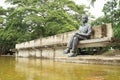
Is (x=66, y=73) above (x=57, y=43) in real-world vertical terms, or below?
below

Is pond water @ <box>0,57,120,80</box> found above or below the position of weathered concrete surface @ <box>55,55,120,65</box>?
below

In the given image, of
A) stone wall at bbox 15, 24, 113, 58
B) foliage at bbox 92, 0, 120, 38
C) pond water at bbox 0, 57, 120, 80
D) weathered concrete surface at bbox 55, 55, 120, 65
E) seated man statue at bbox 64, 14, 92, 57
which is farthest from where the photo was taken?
foliage at bbox 92, 0, 120, 38

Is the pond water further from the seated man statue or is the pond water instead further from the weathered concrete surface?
the seated man statue

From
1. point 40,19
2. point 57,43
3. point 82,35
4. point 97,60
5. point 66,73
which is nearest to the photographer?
point 66,73

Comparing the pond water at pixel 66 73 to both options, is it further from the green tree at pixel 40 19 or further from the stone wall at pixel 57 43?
the green tree at pixel 40 19

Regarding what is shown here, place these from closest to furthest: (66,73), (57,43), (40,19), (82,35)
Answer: (66,73) < (82,35) < (57,43) < (40,19)

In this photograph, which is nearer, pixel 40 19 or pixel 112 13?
pixel 112 13

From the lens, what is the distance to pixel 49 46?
1186cm

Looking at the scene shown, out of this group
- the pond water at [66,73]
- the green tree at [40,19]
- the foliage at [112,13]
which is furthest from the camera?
the green tree at [40,19]

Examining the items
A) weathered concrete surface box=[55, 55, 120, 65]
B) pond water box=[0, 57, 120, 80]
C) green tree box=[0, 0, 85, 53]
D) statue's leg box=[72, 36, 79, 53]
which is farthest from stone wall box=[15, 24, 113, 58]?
green tree box=[0, 0, 85, 53]

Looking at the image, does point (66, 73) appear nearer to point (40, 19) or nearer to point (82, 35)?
point (82, 35)

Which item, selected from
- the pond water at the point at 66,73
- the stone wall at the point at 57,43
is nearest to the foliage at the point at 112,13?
the stone wall at the point at 57,43

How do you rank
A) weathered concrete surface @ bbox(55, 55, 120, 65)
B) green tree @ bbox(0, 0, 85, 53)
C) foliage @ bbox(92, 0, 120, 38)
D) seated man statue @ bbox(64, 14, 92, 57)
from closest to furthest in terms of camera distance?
weathered concrete surface @ bbox(55, 55, 120, 65) < seated man statue @ bbox(64, 14, 92, 57) < foliage @ bbox(92, 0, 120, 38) < green tree @ bbox(0, 0, 85, 53)

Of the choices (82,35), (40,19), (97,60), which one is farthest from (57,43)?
(40,19)
